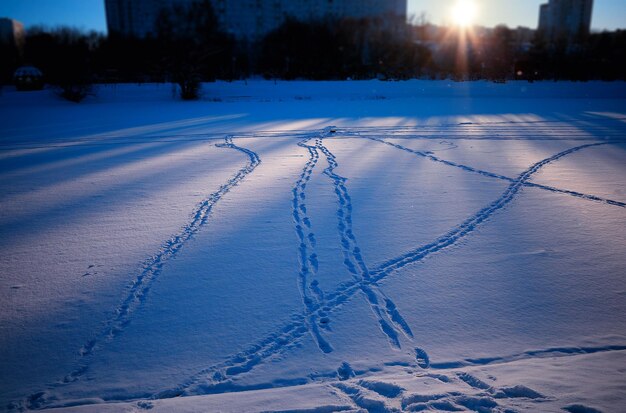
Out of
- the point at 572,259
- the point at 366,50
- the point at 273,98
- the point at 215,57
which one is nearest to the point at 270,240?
the point at 572,259

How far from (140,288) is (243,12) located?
250 feet

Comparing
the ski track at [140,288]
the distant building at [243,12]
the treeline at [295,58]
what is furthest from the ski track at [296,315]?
the distant building at [243,12]

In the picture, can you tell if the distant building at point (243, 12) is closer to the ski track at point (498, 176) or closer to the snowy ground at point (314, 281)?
the ski track at point (498, 176)

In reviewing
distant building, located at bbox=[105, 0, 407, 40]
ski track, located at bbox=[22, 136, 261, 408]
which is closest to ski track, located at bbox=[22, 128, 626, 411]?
ski track, located at bbox=[22, 136, 261, 408]

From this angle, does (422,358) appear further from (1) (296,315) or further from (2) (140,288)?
(2) (140,288)

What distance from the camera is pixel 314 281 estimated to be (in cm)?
398

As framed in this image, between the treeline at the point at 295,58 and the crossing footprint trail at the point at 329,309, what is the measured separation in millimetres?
20175

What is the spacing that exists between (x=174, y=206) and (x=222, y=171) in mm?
2054

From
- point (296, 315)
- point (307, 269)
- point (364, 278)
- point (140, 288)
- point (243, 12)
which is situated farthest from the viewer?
point (243, 12)

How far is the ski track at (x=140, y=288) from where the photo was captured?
9.50 feet

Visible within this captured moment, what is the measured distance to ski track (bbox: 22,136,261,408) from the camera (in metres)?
2.90

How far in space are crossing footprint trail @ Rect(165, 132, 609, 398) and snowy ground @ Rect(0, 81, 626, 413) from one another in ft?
0.06

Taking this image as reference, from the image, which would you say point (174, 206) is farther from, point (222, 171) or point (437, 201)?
point (437, 201)

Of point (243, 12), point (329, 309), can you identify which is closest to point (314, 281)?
point (329, 309)
